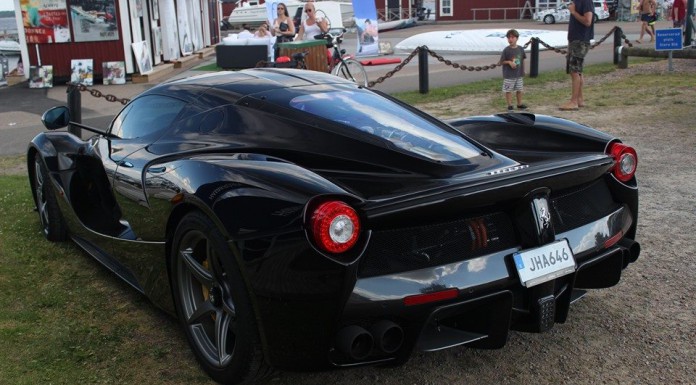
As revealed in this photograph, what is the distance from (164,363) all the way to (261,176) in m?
1.14

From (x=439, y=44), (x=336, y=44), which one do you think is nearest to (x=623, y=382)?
(x=336, y=44)

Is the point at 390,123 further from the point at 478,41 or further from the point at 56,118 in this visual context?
the point at 478,41

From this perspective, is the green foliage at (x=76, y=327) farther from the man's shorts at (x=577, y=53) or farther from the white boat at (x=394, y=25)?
the white boat at (x=394, y=25)

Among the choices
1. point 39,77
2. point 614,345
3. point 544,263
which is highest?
point 39,77

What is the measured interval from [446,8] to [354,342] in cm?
5568

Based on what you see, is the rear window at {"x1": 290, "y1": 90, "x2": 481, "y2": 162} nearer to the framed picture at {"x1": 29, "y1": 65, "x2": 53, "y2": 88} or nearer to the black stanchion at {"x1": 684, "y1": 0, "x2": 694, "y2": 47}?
the framed picture at {"x1": 29, "y1": 65, "x2": 53, "y2": 88}

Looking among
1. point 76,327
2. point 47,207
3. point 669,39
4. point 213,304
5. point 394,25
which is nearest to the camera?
point 213,304

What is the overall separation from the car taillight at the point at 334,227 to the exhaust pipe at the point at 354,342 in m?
0.30

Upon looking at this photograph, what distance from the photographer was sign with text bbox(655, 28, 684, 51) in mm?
15219

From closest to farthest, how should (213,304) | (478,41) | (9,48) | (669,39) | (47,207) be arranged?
(213,304) < (47,207) < (669,39) < (9,48) < (478,41)

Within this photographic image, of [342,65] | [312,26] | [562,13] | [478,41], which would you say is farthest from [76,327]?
[562,13]

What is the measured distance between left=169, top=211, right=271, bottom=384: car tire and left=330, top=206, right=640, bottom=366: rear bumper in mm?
394

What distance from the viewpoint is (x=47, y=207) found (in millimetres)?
5293

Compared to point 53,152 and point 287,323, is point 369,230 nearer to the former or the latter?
point 287,323
